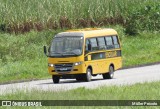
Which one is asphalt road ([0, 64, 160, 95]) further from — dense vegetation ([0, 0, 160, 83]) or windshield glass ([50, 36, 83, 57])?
dense vegetation ([0, 0, 160, 83])

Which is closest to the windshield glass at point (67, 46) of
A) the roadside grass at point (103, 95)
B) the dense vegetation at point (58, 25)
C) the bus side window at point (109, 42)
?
the bus side window at point (109, 42)

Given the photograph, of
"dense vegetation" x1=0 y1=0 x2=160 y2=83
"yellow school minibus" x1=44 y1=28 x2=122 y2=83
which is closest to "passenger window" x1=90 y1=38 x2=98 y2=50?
"yellow school minibus" x1=44 y1=28 x2=122 y2=83

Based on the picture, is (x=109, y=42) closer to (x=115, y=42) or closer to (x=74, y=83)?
(x=115, y=42)

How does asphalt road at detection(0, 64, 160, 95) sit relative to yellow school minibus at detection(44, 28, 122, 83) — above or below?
below

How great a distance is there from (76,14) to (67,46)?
1737 cm

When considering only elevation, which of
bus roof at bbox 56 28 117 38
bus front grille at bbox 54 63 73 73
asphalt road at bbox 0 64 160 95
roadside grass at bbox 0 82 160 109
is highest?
bus roof at bbox 56 28 117 38

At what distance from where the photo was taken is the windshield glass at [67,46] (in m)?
32.3

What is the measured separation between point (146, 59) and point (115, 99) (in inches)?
1079

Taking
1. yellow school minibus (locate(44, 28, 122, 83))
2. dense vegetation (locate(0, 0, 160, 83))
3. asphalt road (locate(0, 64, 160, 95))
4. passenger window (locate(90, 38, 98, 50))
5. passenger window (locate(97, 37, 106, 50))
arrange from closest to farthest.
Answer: asphalt road (locate(0, 64, 160, 95)) → yellow school minibus (locate(44, 28, 122, 83)) → passenger window (locate(90, 38, 98, 50)) → passenger window (locate(97, 37, 106, 50)) → dense vegetation (locate(0, 0, 160, 83))

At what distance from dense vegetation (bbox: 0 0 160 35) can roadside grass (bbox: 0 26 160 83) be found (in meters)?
1.36

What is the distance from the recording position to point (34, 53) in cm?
4178

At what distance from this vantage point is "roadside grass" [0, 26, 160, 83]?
3700 cm

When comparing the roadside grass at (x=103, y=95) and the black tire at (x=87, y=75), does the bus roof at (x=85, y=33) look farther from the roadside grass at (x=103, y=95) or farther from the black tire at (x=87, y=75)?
the roadside grass at (x=103, y=95)

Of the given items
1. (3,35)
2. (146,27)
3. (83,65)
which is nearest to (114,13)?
(146,27)
